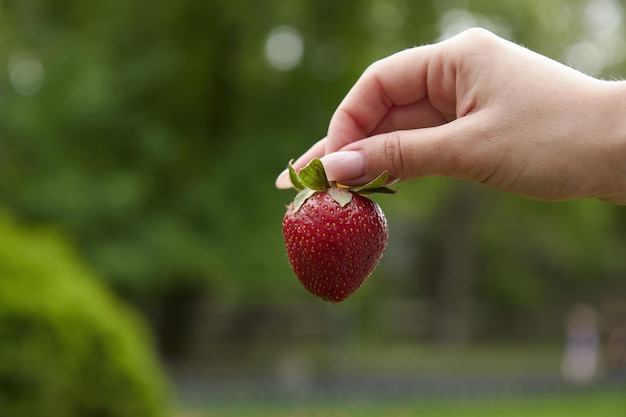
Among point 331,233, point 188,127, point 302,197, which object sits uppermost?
point 188,127

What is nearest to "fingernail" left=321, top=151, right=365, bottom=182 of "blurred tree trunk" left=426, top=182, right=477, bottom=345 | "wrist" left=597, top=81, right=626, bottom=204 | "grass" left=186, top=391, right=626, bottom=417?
"wrist" left=597, top=81, right=626, bottom=204

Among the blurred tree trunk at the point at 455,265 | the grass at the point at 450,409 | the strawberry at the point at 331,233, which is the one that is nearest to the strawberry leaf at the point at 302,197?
the strawberry at the point at 331,233

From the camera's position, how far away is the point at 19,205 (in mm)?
14227

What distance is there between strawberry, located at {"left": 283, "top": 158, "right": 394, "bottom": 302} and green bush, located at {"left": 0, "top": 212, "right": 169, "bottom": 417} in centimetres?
275

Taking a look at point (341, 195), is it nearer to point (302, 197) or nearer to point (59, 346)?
point (302, 197)

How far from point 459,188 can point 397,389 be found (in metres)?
14.1

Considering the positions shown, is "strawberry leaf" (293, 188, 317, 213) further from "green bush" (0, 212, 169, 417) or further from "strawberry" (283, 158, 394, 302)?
"green bush" (0, 212, 169, 417)

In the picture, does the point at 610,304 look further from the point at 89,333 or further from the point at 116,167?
the point at 89,333

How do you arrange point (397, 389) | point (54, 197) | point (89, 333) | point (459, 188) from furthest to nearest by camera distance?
point (459, 188) → point (54, 197) → point (397, 389) → point (89, 333)

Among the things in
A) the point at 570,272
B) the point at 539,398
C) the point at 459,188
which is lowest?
the point at 539,398

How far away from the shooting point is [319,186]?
6.67 ft

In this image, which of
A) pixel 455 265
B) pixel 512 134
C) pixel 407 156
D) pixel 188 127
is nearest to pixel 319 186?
pixel 407 156

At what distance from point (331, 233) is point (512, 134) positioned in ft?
1.48

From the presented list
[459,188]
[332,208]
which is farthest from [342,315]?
[332,208]
